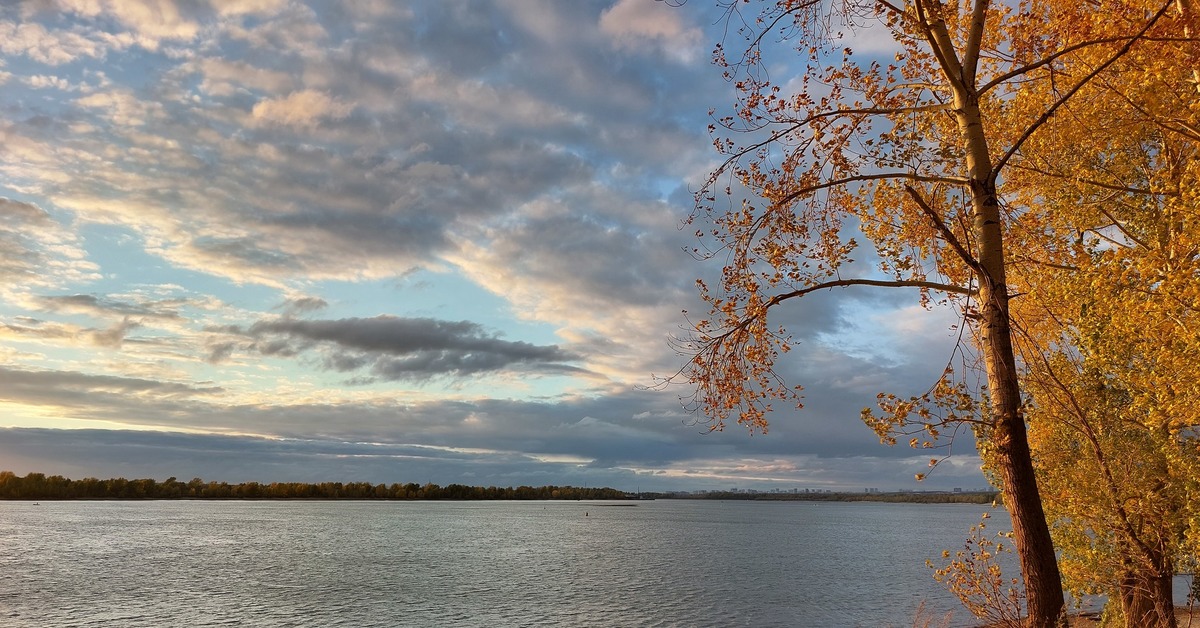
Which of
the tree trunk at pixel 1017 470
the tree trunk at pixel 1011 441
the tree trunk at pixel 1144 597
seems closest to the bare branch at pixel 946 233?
the tree trunk at pixel 1011 441

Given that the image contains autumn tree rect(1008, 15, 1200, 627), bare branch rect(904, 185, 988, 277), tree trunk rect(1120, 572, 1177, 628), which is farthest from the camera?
tree trunk rect(1120, 572, 1177, 628)

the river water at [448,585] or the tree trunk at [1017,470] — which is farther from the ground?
the tree trunk at [1017,470]

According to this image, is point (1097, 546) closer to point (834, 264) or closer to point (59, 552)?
point (834, 264)

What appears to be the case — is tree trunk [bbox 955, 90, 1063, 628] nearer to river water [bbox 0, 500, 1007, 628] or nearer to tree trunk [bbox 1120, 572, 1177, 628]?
river water [bbox 0, 500, 1007, 628]

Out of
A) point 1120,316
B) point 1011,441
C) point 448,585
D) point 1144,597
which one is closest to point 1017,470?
point 1011,441

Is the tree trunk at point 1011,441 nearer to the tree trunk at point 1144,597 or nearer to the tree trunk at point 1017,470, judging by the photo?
the tree trunk at point 1017,470

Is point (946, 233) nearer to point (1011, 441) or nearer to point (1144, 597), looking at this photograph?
point (1011, 441)

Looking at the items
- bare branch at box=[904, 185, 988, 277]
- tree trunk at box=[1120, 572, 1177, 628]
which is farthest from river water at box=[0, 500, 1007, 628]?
bare branch at box=[904, 185, 988, 277]

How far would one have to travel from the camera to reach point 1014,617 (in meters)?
12.2

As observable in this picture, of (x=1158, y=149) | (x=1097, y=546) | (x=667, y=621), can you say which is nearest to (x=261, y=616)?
(x=667, y=621)

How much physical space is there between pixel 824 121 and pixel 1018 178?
10401mm

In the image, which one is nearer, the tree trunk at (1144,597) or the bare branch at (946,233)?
the bare branch at (946,233)

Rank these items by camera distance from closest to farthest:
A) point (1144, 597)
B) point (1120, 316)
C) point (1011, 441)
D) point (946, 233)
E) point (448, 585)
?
point (946, 233) → point (1011, 441) → point (1120, 316) → point (1144, 597) → point (448, 585)

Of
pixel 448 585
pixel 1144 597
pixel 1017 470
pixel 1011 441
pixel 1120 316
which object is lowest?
pixel 448 585
